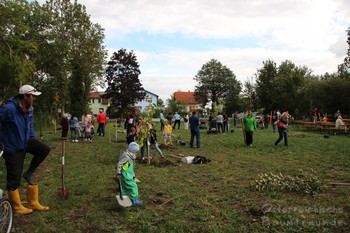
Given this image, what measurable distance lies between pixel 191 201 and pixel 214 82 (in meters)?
69.6

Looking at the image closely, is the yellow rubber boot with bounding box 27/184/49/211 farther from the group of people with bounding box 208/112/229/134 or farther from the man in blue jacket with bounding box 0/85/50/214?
the group of people with bounding box 208/112/229/134

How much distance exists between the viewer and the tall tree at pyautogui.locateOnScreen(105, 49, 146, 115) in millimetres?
58875

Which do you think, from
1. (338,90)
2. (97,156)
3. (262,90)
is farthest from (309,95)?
(97,156)

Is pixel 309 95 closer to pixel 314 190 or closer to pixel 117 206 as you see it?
pixel 314 190

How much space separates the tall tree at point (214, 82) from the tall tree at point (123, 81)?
19559 millimetres

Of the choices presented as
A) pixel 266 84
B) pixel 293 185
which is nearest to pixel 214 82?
pixel 266 84

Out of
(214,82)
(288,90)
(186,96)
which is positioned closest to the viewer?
(288,90)

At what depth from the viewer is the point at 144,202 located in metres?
6.21

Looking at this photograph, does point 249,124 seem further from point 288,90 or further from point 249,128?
point 288,90

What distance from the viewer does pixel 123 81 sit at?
5881cm

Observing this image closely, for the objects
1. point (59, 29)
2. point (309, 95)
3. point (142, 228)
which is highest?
point (59, 29)

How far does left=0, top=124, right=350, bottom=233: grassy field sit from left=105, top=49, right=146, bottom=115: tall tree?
160 ft

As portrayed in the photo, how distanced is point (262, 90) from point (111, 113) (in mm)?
33666

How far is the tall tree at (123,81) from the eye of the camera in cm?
5888
